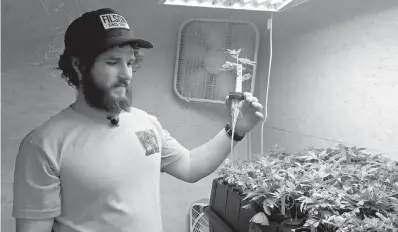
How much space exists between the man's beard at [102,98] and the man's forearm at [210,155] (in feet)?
1.24

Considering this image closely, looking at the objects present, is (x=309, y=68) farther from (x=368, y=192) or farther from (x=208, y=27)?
(x=368, y=192)

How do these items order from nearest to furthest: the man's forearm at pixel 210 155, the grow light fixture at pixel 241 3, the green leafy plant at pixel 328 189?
the green leafy plant at pixel 328 189 → the man's forearm at pixel 210 155 → the grow light fixture at pixel 241 3

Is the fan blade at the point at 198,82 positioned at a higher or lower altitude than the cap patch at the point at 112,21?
lower

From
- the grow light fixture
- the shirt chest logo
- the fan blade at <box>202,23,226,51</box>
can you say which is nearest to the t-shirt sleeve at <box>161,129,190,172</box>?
the shirt chest logo

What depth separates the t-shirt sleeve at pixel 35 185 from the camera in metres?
1.16

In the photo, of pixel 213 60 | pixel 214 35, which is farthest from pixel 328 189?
pixel 214 35

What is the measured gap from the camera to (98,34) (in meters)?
1.23

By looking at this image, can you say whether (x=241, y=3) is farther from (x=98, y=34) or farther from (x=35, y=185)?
(x=35, y=185)

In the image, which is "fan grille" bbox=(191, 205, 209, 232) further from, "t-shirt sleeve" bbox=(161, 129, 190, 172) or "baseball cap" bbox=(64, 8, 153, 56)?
"baseball cap" bbox=(64, 8, 153, 56)

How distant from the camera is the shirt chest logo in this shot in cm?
133

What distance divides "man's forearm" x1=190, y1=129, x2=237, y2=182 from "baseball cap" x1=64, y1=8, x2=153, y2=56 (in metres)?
0.45

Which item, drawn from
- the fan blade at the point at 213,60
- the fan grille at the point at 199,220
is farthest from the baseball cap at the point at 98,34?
the fan grille at the point at 199,220

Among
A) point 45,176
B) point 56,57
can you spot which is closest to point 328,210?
point 45,176

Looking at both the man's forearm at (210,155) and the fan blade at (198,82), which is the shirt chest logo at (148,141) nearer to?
the man's forearm at (210,155)
